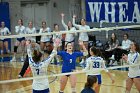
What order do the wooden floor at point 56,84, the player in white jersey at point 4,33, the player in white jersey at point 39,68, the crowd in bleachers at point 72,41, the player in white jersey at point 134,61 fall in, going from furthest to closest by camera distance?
the player in white jersey at point 4,33, the crowd in bleachers at point 72,41, the wooden floor at point 56,84, the player in white jersey at point 134,61, the player in white jersey at point 39,68

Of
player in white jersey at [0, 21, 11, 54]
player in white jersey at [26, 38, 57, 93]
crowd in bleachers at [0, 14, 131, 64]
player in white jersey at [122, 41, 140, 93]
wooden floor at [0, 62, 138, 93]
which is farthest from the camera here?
player in white jersey at [0, 21, 11, 54]

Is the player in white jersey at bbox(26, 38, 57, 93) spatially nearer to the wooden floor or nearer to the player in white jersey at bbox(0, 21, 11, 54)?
the wooden floor

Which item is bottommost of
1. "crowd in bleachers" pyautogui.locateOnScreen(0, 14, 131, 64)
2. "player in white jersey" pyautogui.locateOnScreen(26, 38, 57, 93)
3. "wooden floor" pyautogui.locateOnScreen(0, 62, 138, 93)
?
"wooden floor" pyautogui.locateOnScreen(0, 62, 138, 93)

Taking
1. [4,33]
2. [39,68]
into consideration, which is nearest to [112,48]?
[4,33]

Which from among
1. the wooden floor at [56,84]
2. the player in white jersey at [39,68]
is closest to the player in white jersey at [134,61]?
the wooden floor at [56,84]

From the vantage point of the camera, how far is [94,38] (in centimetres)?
1503

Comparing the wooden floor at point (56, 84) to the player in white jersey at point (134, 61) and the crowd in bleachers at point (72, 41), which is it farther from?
the player in white jersey at point (134, 61)

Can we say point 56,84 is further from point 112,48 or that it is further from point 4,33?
point 4,33

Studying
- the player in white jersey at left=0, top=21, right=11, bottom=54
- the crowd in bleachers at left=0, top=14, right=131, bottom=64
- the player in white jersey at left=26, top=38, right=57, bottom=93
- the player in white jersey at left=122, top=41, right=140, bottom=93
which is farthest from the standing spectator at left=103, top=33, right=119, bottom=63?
the player in white jersey at left=26, top=38, right=57, bottom=93

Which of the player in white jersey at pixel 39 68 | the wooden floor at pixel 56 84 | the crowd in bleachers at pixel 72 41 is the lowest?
the wooden floor at pixel 56 84

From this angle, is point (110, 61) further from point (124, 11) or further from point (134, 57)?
point (134, 57)

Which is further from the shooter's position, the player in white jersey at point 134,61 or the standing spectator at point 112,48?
the standing spectator at point 112,48

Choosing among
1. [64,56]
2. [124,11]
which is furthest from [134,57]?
[124,11]

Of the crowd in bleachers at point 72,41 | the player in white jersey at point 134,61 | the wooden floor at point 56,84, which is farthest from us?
the crowd in bleachers at point 72,41
